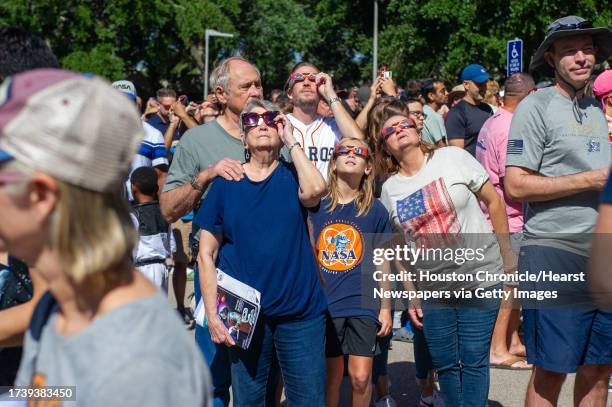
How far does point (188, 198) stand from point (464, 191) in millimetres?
1476

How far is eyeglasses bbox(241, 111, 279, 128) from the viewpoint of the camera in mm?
3736

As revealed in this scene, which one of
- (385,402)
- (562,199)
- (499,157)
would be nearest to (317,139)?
→ (499,157)

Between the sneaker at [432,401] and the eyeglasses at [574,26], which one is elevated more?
the eyeglasses at [574,26]

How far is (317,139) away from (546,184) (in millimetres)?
1866

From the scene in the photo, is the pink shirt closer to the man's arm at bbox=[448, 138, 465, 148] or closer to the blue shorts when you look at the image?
the man's arm at bbox=[448, 138, 465, 148]

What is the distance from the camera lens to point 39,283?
2051 mm

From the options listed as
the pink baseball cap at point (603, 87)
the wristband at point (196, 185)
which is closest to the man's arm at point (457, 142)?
the pink baseball cap at point (603, 87)

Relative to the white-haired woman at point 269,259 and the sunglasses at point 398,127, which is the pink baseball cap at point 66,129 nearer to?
the white-haired woman at point 269,259

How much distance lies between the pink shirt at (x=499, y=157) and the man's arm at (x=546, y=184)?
216 centimetres

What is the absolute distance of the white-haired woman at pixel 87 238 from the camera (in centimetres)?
135

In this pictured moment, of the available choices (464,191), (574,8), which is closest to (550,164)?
(464,191)

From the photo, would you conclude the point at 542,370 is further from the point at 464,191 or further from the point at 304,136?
the point at 304,136

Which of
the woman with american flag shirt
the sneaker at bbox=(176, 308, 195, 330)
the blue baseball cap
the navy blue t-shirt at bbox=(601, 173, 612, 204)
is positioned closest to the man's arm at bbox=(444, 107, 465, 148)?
the blue baseball cap

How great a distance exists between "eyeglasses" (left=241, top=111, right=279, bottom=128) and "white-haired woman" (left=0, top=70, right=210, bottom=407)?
229 cm
